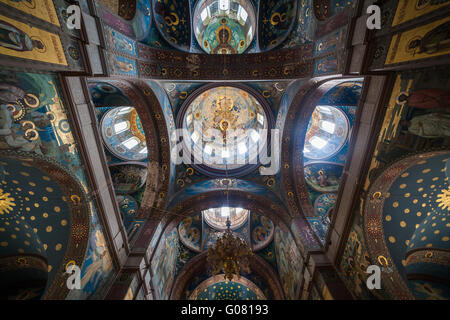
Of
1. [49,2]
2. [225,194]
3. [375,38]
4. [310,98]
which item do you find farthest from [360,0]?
[225,194]

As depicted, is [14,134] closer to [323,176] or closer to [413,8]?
[413,8]

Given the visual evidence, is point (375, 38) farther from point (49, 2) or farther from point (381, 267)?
point (49, 2)

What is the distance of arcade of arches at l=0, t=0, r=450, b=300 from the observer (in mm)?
3436

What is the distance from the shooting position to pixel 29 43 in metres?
3.17

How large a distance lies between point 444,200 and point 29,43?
10.2 metres

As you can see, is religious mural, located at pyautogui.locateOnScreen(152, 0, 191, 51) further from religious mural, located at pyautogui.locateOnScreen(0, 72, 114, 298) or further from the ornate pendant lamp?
the ornate pendant lamp

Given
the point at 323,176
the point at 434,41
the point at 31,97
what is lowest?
the point at 323,176

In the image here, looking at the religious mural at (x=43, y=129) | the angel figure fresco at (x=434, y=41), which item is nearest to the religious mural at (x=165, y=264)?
the religious mural at (x=43, y=129)

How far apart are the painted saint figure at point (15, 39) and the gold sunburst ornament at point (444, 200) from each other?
989 cm

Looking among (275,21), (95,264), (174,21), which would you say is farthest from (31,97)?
(275,21)

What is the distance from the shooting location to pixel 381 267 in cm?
473

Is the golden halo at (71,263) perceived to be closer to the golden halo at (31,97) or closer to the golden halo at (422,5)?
the golden halo at (31,97)

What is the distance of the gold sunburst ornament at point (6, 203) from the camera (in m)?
4.29
